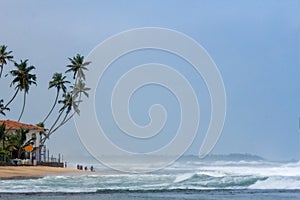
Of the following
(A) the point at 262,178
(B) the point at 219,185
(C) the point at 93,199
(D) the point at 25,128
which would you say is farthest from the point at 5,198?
(D) the point at 25,128

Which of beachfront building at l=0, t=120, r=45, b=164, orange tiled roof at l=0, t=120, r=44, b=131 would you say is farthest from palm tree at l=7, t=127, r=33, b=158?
orange tiled roof at l=0, t=120, r=44, b=131

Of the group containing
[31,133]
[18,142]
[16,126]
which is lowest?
[18,142]

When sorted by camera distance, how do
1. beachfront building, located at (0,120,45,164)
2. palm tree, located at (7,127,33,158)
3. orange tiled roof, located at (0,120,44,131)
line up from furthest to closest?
orange tiled roof, located at (0,120,44,131) → beachfront building, located at (0,120,45,164) → palm tree, located at (7,127,33,158)

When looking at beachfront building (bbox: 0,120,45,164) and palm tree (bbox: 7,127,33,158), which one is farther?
beachfront building (bbox: 0,120,45,164)

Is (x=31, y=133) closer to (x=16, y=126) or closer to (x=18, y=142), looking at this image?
(x=16, y=126)

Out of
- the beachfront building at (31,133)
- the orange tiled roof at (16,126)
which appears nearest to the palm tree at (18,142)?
the beachfront building at (31,133)

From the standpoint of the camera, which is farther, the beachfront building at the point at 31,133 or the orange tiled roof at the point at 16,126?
the orange tiled roof at the point at 16,126

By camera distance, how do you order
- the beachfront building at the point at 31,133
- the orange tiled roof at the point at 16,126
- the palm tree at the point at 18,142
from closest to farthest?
1. the palm tree at the point at 18,142
2. the beachfront building at the point at 31,133
3. the orange tiled roof at the point at 16,126

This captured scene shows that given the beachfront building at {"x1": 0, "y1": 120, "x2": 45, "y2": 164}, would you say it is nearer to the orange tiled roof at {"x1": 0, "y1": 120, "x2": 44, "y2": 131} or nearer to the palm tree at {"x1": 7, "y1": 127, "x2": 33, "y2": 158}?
the orange tiled roof at {"x1": 0, "y1": 120, "x2": 44, "y2": 131}

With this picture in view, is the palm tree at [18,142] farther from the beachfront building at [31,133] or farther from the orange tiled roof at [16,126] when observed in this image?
the orange tiled roof at [16,126]

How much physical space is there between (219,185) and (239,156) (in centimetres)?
6498

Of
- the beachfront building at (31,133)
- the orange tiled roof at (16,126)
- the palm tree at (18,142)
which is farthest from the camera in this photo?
the orange tiled roof at (16,126)

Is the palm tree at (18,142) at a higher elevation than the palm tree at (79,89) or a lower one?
lower

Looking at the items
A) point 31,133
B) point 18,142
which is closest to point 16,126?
point 31,133
